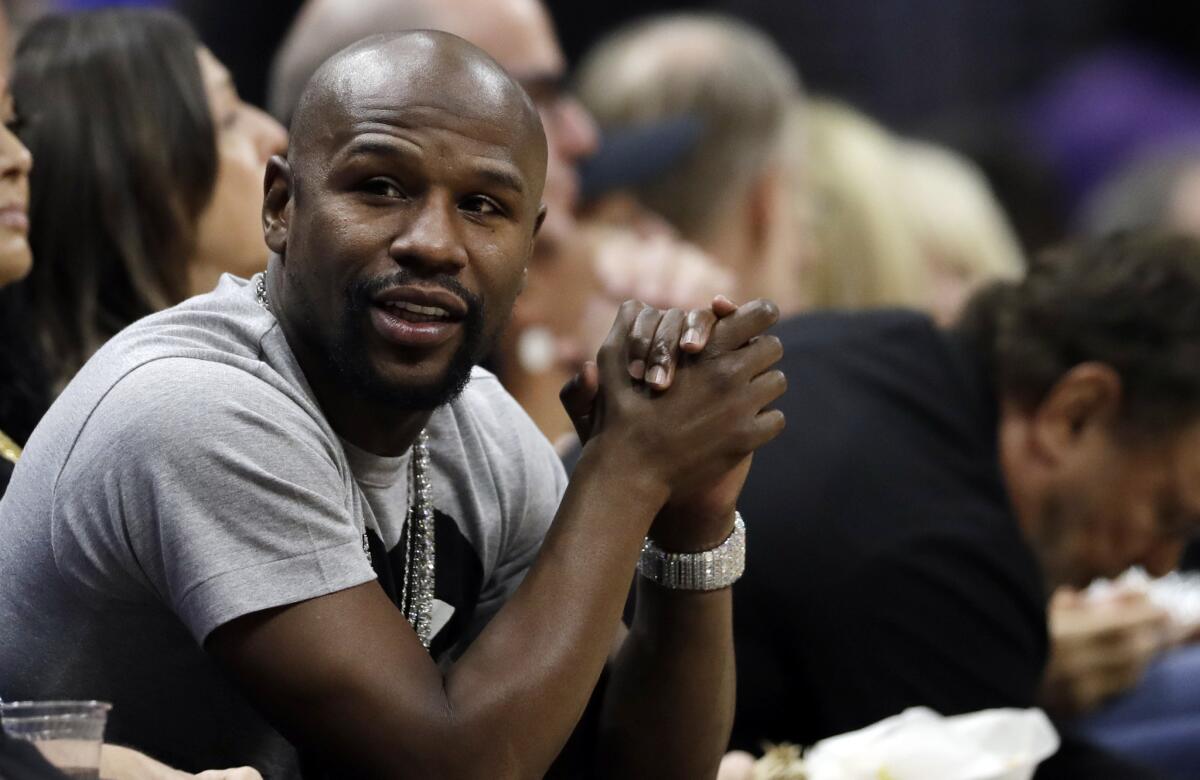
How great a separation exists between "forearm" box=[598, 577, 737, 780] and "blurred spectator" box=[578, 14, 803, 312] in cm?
236

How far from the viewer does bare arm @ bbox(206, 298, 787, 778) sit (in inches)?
53.1

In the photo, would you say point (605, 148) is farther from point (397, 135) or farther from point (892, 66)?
point (892, 66)

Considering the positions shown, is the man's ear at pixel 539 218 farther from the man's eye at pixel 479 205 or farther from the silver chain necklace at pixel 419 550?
the silver chain necklace at pixel 419 550

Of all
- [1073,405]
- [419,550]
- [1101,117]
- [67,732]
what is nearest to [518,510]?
[419,550]

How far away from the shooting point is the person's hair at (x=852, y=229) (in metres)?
4.34

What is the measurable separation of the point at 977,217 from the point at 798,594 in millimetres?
2959

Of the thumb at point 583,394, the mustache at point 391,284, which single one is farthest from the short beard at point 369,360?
the thumb at point 583,394

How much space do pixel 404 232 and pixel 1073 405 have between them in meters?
1.53

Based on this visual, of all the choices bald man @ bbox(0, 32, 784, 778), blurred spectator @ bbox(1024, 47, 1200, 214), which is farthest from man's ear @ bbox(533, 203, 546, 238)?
blurred spectator @ bbox(1024, 47, 1200, 214)

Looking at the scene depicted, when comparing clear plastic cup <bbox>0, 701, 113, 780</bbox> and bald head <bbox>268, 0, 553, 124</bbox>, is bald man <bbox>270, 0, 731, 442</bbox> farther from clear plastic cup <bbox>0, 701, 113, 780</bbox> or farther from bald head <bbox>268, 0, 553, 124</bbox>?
clear plastic cup <bbox>0, 701, 113, 780</bbox>

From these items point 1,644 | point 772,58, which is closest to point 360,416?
point 1,644

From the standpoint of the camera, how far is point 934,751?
1906mm

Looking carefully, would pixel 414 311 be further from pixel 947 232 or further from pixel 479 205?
pixel 947 232

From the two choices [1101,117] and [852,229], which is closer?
[852,229]
